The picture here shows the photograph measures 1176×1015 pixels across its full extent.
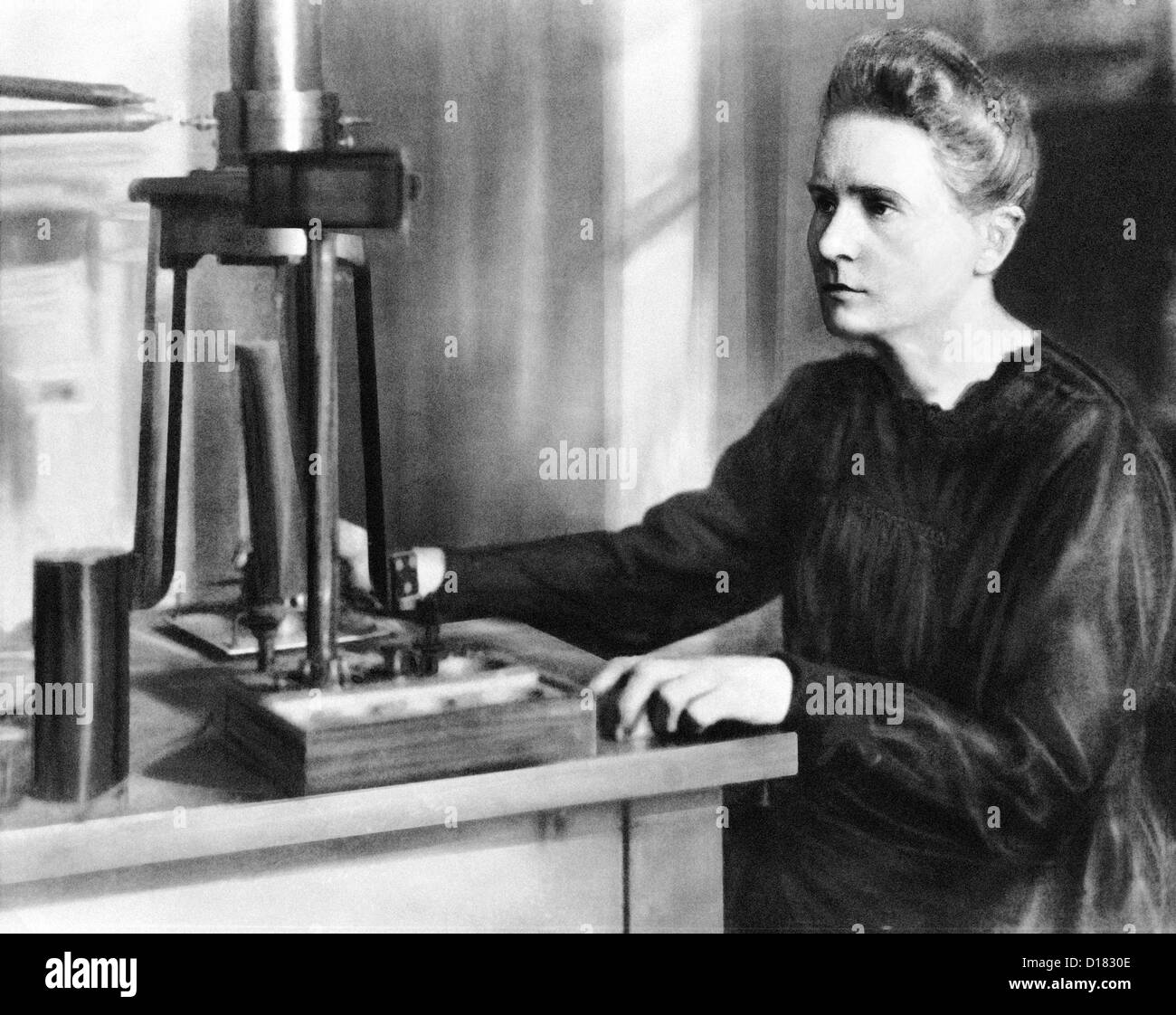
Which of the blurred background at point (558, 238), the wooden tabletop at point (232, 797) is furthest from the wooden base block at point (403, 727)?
the blurred background at point (558, 238)

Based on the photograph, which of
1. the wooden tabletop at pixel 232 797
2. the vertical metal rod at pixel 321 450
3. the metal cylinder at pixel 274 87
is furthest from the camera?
the metal cylinder at pixel 274 87

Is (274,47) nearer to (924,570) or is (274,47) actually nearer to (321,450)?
(321,450)

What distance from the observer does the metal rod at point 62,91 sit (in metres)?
1.07

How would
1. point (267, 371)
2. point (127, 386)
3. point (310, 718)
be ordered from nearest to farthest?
point (310, 718) → point (267, 371) → point (127, 386)

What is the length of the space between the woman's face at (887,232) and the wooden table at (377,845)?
1.19ft

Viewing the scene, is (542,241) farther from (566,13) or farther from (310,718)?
(310,718)

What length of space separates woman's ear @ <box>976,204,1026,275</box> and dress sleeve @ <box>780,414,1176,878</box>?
5.8 inches

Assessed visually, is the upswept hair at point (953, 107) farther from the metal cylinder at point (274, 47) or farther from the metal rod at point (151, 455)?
the metal rod at point (151, 455)

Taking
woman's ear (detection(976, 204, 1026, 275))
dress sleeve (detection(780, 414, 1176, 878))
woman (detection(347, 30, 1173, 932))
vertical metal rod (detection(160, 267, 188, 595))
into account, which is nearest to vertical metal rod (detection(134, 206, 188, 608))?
vertical metal rod (detection(160, 267, 188, 595))

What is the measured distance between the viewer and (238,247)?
3.29 ft

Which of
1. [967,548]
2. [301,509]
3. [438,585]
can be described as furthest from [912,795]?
[301,509]

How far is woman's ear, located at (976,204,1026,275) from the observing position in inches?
42.5

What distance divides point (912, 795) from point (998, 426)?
0.95 feet

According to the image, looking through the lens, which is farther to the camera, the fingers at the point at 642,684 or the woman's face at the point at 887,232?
the woman's face at the point at 887,232
